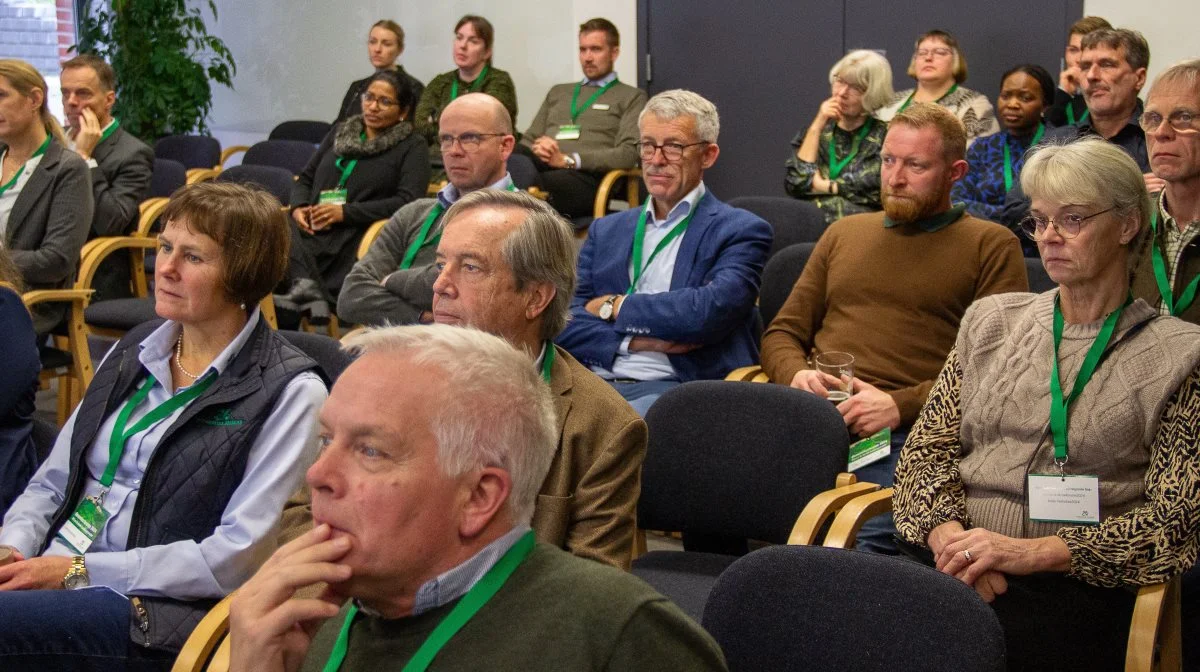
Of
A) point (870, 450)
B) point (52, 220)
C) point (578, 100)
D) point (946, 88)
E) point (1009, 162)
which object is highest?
point (946, 88)

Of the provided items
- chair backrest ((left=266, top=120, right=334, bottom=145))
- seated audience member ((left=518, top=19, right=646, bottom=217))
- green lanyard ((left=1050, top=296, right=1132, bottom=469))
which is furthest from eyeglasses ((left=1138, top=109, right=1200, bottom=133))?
chair backrest ((left=266, top=120, right=334, bottom=145))

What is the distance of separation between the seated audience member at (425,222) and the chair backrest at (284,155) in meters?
3.05

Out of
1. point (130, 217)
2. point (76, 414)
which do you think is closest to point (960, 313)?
point (76, 414)

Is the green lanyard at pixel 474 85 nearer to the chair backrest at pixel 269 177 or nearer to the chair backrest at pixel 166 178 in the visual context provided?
the chair backrest at pixel 269 177

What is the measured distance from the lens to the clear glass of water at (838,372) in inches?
126

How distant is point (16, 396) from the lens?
2.59m

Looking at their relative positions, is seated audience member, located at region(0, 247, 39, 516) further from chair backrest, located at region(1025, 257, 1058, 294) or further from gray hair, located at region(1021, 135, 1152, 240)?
chair backrest, located at region(1025, 257, 1058, 294)

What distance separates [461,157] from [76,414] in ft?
5.62

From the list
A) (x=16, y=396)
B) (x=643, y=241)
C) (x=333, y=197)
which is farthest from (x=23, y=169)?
(x=643, y=241)

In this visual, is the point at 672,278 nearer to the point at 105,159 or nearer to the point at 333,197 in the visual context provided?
the point at 333,197

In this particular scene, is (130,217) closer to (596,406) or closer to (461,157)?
(461,157)

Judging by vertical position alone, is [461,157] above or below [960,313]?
above

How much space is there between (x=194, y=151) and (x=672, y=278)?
15.4 ft

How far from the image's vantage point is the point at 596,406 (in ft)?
6.79
